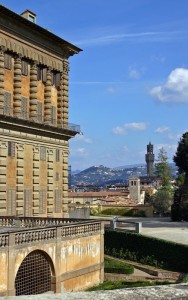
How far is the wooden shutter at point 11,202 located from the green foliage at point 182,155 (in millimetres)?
37779

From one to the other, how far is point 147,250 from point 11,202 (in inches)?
466

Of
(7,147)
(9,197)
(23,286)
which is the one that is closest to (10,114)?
(7,147)

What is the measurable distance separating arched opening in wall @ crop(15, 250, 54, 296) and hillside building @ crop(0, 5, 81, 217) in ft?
44.4

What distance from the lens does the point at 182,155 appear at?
72500 millimetres

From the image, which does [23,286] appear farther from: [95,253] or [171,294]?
[171,294]

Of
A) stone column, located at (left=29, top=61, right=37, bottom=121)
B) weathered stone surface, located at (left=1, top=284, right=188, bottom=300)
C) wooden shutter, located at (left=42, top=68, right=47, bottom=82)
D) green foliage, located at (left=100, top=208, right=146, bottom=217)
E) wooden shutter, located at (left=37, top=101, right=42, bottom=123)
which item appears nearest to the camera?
weathered stone surface, located at (left=1, top=284, right=188, bottom=300)

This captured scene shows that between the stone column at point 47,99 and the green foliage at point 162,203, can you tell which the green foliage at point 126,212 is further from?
the stone column at point 47,99

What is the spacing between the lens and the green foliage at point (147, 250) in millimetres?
36062

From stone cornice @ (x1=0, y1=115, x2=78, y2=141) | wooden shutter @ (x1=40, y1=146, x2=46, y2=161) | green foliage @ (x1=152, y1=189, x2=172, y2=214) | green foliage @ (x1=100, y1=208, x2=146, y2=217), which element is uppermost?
stone cornice @ (x1=0, y1=115, x2=78, y2=141)

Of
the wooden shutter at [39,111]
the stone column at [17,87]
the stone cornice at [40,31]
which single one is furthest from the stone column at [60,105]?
the stone column at [17,87]

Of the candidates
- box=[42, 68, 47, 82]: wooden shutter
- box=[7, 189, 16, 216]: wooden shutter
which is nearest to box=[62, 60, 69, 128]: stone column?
box=[42, 68, 47, 82]: wooden shutter

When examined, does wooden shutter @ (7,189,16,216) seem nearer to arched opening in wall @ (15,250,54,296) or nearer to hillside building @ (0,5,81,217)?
hillside building @ (0,5,81,217)

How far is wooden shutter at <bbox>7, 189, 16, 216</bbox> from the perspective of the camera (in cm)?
3900

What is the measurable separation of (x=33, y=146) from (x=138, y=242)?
12.3m
